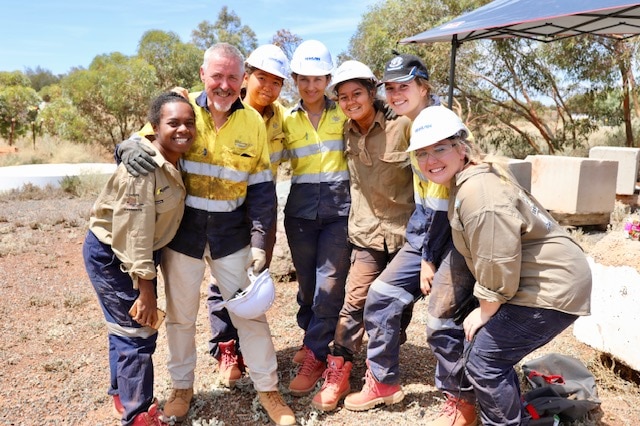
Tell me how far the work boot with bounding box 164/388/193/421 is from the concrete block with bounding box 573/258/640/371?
256cm

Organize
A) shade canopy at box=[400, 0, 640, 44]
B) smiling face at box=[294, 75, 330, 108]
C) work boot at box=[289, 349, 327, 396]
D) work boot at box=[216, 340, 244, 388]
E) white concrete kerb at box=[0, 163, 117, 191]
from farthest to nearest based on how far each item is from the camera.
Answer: white concrete kerb at box=[0, 163, 117, 191]
shade canopy at box=[400, 0, 640, 44]
work boot at box=[216, 340, 244, 388]
work boot at box=[289, 349, 327, 396]
smiling face at box=[294, 75, 330, 108]

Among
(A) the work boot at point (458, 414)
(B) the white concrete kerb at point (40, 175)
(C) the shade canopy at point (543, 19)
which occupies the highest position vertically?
(C) the shade canopy at point (543, 19)

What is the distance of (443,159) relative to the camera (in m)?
2.53

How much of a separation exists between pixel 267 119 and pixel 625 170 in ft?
27.2

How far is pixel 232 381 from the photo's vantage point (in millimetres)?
3574

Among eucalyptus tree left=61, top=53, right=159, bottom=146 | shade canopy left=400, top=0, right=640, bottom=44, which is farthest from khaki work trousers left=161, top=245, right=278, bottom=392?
eucalyptus tree left=61, top=53, right=159, bottom=146

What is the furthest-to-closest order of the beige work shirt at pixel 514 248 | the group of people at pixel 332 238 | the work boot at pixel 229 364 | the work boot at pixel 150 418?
the work boot at pixel 229 364 < the work boot at pixel 150 418 < the group of people at pixel 332 238 < the beige work shirt at pixel 514 248

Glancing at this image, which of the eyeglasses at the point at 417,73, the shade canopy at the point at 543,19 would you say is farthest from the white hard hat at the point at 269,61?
the shade canopy at the point at 543,19

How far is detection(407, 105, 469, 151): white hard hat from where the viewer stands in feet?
8.14

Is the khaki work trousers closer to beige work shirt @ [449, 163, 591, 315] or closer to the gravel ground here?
the gravel ground

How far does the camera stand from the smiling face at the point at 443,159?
2525 mm

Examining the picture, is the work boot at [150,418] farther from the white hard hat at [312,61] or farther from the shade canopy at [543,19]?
the shade canopy at [543,19]

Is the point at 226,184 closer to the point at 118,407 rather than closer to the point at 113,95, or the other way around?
the point at 118,407

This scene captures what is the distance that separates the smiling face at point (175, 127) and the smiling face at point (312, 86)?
80 centimetres
